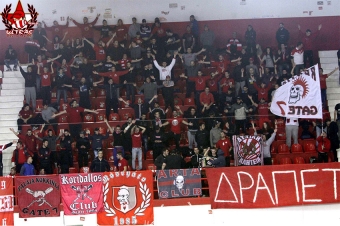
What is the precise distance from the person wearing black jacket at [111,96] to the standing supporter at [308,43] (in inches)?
305

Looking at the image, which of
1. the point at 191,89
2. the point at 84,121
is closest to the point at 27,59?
the point at 84,121

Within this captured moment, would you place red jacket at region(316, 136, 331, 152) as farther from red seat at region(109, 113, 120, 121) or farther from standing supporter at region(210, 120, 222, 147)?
red seat at region(109, 113, 120, 121)

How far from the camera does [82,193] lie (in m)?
17.8

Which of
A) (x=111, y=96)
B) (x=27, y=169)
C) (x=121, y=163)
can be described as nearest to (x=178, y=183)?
(x=121, y=163)

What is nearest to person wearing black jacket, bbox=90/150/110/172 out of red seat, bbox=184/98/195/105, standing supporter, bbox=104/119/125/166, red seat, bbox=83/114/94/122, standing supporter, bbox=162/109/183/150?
standing supporter, bbox=104/119/125/166

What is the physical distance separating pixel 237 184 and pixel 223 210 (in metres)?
0.89

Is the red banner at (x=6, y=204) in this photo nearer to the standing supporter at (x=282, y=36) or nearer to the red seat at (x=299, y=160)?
the red seat at (x=299, y=160)

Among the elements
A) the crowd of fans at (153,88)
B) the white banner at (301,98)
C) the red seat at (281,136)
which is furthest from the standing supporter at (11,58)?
the white banner at (301,98)

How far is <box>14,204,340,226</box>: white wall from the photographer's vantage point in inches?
698

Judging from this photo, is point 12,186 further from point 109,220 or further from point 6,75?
point 6,75

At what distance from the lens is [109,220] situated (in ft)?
57.8

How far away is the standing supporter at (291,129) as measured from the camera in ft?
67.7

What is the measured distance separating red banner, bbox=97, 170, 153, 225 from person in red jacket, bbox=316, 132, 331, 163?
6034mm

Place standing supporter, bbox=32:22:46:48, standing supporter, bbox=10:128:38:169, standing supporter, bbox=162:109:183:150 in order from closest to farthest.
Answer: standing supporter, bbox=162:109:183:150, standing supporter, bbox=10:128:38:169, standing supporter, bbox=32:22:46:48
